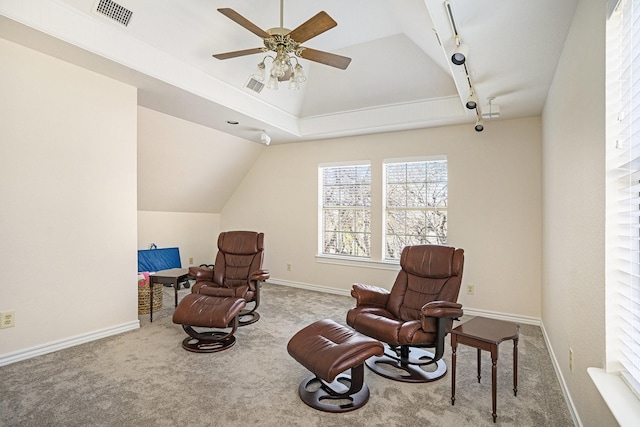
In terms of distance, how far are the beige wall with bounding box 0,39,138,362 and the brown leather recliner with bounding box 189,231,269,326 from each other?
2.77 ft

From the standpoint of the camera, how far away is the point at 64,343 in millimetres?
3258

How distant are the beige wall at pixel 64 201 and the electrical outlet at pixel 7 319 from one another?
0.03 meters

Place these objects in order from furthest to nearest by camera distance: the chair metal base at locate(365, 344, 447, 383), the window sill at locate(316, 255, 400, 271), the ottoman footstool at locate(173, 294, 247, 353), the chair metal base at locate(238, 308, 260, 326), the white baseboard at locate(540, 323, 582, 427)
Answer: the window sill at locate(316, 255, 400, 271), the chair metal base at locate(238, 308, 260, 326), the ottoman footstool at locate(173, 294, 247, 353), the chair metal base at locate(365, 344, 447, 383), the white baseboard at locate(540, 323, 582, 427)

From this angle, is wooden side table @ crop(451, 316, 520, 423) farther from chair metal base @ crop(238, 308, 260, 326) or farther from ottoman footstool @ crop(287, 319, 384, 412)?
chair metal base @ crop(238, 308, 260, 326)

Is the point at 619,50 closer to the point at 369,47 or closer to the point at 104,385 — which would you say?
the point at 369,47

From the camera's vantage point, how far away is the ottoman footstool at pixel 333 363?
2.29m

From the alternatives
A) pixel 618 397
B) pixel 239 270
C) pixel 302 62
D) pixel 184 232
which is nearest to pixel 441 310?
pixel 618 397

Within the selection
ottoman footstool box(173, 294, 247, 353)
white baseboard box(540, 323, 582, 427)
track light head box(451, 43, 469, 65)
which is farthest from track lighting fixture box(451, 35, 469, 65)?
ottoman footstool box(173, 294, 247, 353)

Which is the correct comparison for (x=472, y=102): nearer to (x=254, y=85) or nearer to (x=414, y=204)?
(x=414, y=204)

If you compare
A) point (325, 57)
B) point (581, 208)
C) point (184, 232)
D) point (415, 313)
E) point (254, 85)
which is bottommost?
point (415, 313)

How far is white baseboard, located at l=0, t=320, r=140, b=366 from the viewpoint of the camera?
2939 mm

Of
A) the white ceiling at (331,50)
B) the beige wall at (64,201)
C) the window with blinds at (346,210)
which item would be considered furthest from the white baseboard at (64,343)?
the window with blinds at (346,210)

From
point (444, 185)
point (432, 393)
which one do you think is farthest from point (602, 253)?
point (444, 185)

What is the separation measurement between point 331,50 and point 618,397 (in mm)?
4246
